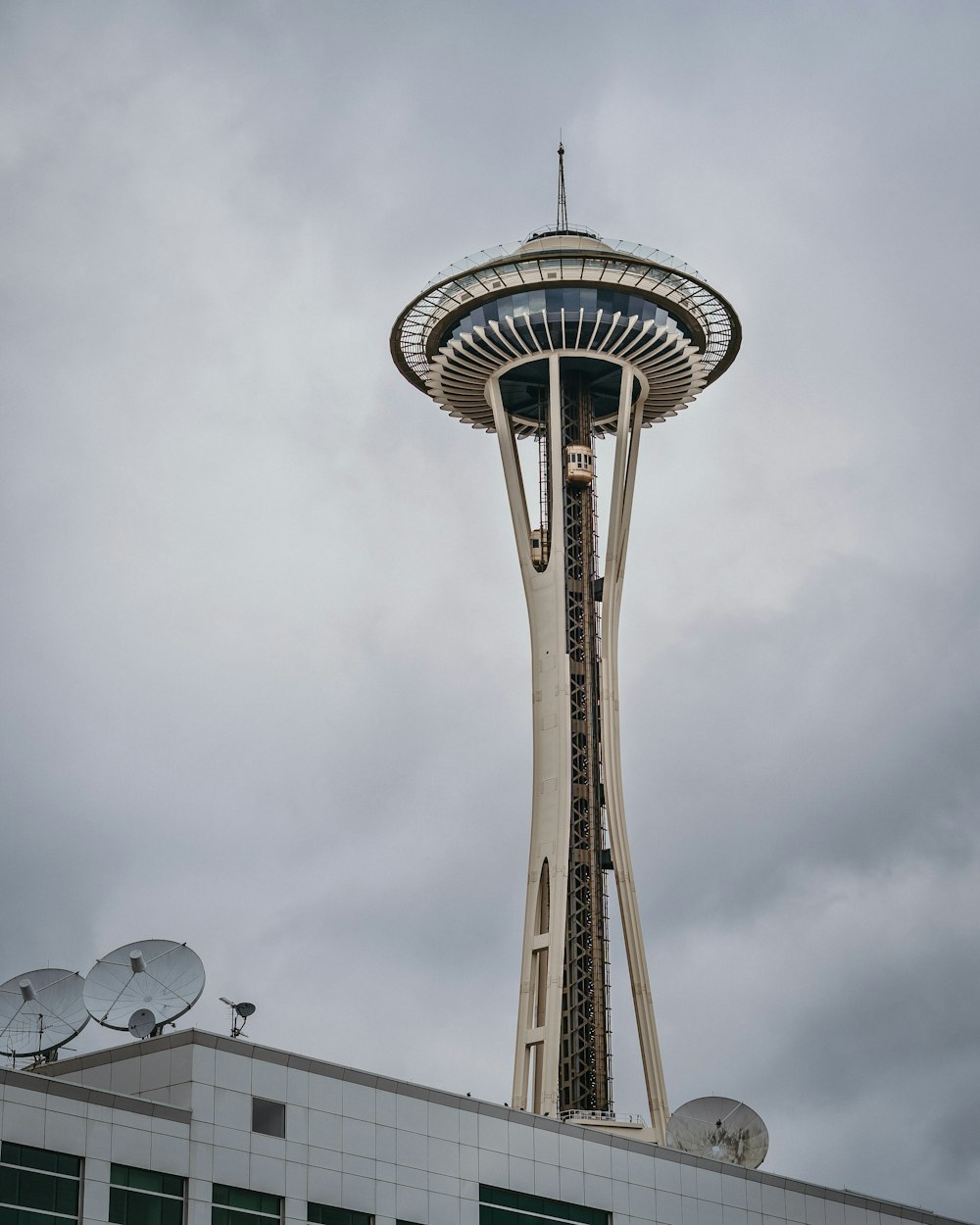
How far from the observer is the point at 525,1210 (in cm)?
7381

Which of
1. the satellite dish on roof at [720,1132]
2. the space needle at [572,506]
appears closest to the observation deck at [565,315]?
the space needle at [572,506]

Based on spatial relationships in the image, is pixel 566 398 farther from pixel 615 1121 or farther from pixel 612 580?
pixel 615 1121

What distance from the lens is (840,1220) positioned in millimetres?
84500

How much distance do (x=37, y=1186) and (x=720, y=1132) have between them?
99.1 feet

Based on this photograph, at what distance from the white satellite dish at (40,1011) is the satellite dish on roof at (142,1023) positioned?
2.75 metres

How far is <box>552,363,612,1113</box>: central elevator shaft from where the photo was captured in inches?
4358

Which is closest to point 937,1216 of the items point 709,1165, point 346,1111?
point 709,1165

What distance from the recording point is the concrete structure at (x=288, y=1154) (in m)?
62.0

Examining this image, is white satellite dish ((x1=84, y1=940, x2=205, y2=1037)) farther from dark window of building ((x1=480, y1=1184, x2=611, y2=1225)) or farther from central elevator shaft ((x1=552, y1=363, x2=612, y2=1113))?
central elevator shaft ((x1=552, y1=363, x2=612, y2=1113))

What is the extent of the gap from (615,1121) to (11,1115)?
50.7 meters

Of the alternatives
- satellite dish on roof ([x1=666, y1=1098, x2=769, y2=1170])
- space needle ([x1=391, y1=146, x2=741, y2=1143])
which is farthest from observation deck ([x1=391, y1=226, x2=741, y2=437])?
satellite dish on roof ([x1=666, y1=1098, x2=769, y2=1170])

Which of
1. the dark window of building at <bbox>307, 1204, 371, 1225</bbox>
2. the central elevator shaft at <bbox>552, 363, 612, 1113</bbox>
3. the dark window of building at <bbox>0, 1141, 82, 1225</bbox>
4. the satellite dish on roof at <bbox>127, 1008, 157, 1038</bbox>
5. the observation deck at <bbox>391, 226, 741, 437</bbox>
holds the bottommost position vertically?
the dark window of building at <bbox>0, 1141, 82, 1225</bbox>

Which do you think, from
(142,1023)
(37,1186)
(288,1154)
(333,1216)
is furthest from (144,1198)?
(142,1023)

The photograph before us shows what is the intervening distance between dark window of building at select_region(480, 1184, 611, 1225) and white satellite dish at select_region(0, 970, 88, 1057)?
13794mm
